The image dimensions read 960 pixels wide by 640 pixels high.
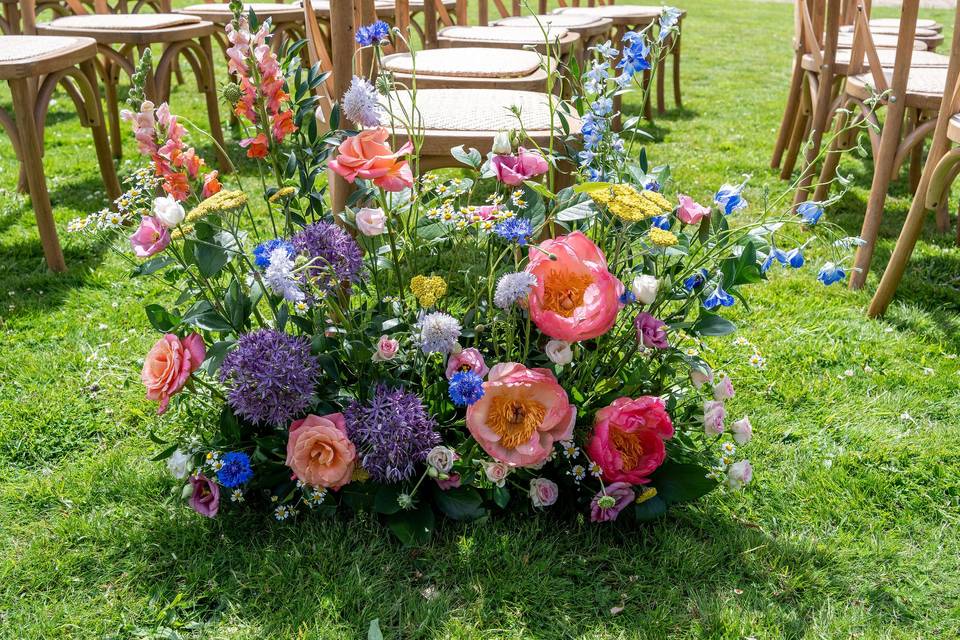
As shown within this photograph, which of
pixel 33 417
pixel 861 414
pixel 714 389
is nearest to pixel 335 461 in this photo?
pixel 714 389

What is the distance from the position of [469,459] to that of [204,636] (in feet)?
1.58

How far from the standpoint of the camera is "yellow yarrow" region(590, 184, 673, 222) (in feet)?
3.80

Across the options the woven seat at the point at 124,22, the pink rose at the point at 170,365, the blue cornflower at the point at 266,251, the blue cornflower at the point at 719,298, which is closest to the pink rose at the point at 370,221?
the blue cornflower at the point at 266,251

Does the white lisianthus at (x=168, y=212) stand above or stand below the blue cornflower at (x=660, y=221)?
above

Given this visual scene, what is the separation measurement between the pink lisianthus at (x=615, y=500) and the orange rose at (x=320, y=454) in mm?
420

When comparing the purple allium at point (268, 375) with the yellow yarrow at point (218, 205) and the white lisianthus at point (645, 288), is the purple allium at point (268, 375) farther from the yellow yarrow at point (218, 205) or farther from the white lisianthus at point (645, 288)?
the white lisianthus at point (645, 288)

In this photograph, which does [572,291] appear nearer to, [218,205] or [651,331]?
[651,331]

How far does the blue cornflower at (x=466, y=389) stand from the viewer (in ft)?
3.89

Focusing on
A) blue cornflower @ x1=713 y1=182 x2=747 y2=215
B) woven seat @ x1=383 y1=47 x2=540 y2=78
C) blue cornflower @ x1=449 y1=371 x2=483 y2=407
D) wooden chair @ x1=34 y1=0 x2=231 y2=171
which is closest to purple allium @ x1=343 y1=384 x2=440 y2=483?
blue cornflower @ x1=449 y1=371 x2=483 y2=407

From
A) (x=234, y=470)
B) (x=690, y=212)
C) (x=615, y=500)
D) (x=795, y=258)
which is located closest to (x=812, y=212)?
(x=795, y=258)

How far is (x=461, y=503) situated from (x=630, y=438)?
308 millimetres

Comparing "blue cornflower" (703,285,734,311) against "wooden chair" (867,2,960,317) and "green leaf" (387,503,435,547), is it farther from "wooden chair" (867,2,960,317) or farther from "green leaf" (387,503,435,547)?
"wooden chair" (867,2,960,317)

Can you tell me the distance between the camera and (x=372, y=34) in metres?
1.27

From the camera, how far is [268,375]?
120 cm
